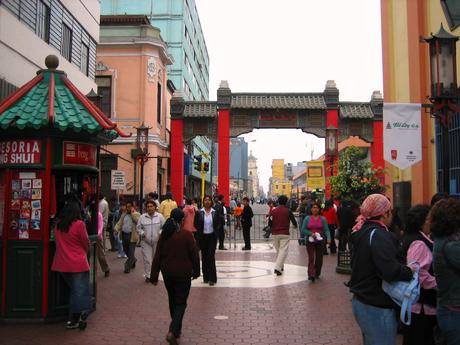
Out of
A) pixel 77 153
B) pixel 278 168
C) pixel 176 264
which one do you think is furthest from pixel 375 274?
pixel 278 168

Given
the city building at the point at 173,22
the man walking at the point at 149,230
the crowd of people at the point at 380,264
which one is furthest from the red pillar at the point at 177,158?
the crowd of people at the point at 380,264

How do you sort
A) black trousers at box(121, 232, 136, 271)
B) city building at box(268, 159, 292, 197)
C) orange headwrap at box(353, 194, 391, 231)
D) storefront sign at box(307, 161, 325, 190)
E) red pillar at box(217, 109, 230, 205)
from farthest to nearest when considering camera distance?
city building at box(268, 159, 292, 197)
storefront sign at box(307, 161, 325, 190)
red pillar at box(217, 109, 230, 205)
black trousers at box(121, 232, 136, 271)
orange headwrap at box(353, 194, 391, 231)

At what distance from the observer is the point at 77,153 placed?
751 centimetres

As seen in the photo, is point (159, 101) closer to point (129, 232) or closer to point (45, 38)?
point (45, 38)

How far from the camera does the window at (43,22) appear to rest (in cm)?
1396

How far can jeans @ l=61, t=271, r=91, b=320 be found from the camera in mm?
6797

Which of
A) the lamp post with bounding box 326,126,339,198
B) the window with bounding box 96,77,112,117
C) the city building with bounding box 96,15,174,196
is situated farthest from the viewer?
the window with bounding box 96,77,112,117

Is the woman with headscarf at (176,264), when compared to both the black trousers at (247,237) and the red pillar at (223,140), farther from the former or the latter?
the red pillar at (223,140)

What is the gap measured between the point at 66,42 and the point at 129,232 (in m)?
7.94

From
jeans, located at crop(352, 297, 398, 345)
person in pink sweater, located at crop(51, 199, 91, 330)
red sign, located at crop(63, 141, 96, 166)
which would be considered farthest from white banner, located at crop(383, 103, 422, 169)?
person in pink sweater, located at crop(51, 199, 91, 330)

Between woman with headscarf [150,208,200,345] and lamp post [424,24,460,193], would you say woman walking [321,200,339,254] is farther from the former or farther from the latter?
woman with headscarf [150,208,200,345]

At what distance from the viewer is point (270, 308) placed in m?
8.21

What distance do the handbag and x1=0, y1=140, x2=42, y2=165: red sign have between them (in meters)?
5.43

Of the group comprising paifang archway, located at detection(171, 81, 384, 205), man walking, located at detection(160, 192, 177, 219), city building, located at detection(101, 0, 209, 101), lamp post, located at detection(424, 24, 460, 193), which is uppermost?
city building, located at detection(101, 0, 209, 101)
